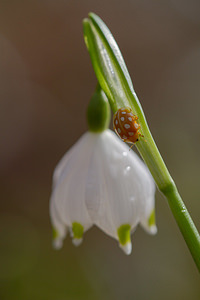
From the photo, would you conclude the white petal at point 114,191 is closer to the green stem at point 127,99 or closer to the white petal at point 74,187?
the white petal at point 74,187

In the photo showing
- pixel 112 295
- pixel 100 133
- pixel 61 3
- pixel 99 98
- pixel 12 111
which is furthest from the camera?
pixel 61 3

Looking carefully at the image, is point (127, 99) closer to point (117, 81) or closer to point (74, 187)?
point (117, 81)

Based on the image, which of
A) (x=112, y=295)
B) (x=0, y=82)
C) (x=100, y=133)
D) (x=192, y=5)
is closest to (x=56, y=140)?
(x=0, y=82)

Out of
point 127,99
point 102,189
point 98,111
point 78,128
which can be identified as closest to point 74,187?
point 102,189

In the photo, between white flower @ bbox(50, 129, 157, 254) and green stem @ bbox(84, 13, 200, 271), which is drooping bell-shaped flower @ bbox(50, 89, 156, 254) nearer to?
white flower @ bbox(50, 129, 157, 254)

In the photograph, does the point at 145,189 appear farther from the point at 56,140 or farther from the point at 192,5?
the point at 192,5
